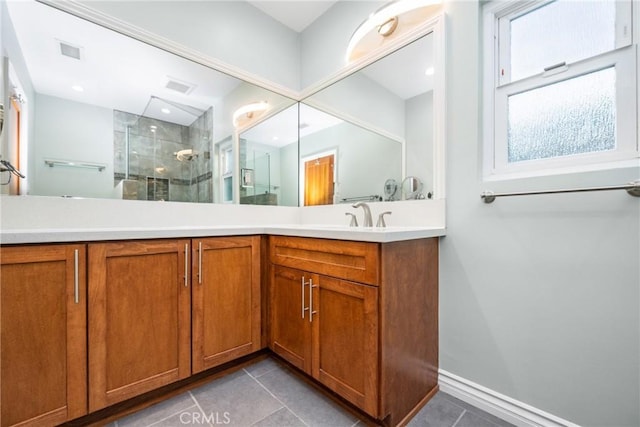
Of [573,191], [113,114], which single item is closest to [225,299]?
[113,114]

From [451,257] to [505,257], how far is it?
269 mm

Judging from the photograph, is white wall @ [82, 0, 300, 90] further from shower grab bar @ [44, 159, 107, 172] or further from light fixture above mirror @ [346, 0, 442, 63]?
shower grab bar @ [44, 159, 107, 172]

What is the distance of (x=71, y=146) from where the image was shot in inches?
58.9

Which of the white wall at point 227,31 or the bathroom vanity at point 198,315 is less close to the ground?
the white wall at point 227,31

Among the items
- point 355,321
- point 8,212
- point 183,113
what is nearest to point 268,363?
point 355,321

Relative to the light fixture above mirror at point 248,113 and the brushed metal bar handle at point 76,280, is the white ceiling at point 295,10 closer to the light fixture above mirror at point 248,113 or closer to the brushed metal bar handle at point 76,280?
the light fixture above mirror at point 248,113

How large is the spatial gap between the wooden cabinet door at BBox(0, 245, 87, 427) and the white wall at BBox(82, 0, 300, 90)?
5.06ft

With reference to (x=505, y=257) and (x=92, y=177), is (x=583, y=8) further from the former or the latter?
(x=92, y=177)

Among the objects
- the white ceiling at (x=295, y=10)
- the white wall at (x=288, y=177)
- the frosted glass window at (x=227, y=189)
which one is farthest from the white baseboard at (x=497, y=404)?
the white ceiling at (x=295, y=10)

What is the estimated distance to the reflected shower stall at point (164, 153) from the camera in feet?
5.49

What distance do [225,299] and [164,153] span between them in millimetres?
1095

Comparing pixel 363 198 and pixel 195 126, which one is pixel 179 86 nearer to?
pixel 195 126

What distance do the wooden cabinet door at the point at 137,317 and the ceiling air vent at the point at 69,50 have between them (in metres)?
1.16

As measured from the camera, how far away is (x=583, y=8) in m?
1.23
